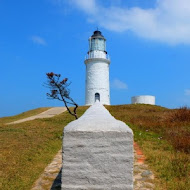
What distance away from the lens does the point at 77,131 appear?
2.96 meters

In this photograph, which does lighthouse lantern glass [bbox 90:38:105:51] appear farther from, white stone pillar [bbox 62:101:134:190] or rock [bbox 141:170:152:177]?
white stone pillar [bbox 62:101:134:190]

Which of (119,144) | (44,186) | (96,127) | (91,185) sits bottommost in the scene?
(44,186)

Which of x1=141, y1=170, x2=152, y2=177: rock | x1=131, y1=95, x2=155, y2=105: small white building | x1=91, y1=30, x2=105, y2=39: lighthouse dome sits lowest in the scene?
x1=141, y1=170, x2=152, y2=177: rock

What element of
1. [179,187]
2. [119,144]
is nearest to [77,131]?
[119,144]

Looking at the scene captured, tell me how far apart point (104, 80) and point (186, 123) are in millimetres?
22168

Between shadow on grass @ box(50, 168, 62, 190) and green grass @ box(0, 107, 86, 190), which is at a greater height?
green grass @ box(0, 107, 86, 190)

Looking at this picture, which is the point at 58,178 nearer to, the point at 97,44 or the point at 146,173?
the point at 146,173

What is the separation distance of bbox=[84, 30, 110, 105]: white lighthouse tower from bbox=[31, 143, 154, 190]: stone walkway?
91.1 feet

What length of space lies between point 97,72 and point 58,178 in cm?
2998

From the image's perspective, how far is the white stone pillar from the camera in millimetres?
2959

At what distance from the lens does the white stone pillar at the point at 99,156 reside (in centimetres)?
296

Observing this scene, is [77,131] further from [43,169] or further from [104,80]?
[104,80]

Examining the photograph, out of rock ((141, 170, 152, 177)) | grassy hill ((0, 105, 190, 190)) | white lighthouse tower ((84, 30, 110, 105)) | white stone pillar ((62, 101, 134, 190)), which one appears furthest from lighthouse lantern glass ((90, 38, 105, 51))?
white stone pillar ((62, 101, 134, 190))

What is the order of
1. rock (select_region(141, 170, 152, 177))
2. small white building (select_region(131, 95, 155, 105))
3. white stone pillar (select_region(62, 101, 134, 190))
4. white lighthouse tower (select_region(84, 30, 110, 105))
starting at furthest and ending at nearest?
white lighthouse tower (select_region(84, 30, 110, 105)) < small white building (select_region(131, 95, 155, 105)) < rock (select_region(141, 170, 152, 177)) < white stone pillar (select_region(62, 101, 134, 190))
